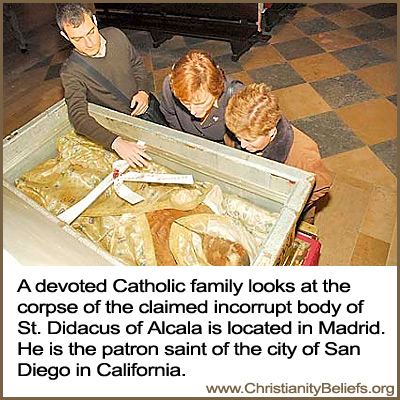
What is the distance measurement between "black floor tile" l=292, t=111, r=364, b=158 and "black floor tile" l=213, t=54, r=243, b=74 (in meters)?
1.13

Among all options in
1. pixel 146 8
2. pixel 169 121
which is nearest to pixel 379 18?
pixel 146 8

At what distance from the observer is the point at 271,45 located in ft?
15.5

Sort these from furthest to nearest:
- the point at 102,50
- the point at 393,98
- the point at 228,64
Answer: the point at 228,64 → the point at 393,98 → the point at 102,50

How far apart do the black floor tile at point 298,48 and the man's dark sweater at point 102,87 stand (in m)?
2.63

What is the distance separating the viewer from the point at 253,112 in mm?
1646

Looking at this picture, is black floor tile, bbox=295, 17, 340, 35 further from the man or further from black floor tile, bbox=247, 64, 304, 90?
the man

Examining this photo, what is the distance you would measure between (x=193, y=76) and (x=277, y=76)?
275cm

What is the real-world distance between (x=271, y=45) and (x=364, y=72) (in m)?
1.12

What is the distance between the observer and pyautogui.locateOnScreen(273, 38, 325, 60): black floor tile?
→ 452 cm

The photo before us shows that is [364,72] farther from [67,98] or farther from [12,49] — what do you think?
[12,49]

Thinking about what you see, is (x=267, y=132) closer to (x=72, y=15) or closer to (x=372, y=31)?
(x=72, y=15)

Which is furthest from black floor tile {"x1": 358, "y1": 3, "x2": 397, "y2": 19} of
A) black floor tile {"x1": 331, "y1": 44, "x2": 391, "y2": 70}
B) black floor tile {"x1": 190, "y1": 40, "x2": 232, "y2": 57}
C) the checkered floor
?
black floor tile {"x1": 190, "y1": 40, "x2": 232, "y2": 57}

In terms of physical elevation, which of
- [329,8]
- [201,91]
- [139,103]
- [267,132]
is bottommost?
[329,8]

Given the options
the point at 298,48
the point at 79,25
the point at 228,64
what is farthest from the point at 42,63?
the point at 79,25
